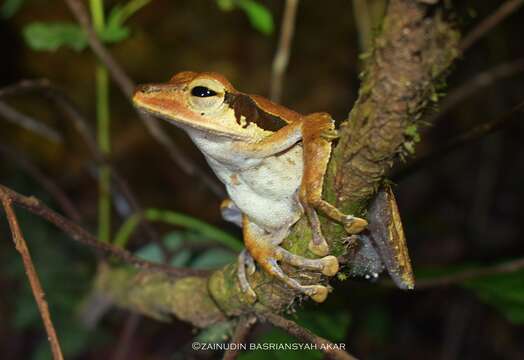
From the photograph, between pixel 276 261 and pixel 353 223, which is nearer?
pixel 353 223

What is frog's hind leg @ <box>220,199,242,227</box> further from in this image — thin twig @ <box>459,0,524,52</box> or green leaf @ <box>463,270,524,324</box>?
thin twig @ <box>459,0,524,52</box>

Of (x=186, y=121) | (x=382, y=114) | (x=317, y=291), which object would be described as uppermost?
(x=186, y=121)

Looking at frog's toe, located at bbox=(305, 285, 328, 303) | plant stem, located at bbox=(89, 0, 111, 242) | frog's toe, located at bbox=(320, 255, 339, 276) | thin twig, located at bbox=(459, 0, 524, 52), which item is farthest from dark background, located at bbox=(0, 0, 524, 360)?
frog's toe, located at bbox=(320, 255, 339, 276)

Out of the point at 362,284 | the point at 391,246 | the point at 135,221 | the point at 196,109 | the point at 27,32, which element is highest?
the point at 27,32

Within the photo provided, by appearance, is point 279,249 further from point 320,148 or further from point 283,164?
point 320,148

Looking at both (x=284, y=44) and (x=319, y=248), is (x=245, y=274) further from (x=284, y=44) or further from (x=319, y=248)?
(x=284, y=44)

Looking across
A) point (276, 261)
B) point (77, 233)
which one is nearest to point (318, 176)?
point (276, 261)

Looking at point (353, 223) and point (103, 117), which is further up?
point (103, 117)

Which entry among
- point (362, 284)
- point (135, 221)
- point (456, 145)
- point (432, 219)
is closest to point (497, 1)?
point (432, 219)

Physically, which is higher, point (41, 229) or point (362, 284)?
point (41, 229)
